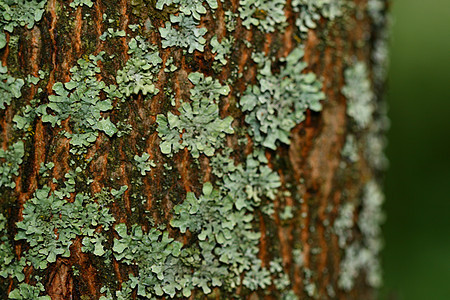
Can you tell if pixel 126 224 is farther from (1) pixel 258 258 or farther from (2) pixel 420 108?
(2) pixel 420 108

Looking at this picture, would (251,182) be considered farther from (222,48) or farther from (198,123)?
(222,48)

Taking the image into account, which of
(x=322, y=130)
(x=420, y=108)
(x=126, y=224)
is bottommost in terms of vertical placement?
(x=126, y=224)

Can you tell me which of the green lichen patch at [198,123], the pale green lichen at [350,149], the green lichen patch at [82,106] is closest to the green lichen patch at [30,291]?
the green lichen patch at [82,106]

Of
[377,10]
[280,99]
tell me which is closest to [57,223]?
[280,99]

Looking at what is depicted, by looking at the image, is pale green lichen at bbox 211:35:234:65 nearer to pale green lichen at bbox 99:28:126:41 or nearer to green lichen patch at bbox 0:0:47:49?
pale green lichen at bbox 99:28:126:41

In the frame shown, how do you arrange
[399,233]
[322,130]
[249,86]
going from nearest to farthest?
[249,86]
[322,130]
[399,233]

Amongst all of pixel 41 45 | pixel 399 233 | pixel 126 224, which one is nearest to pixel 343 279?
pixel 126 224

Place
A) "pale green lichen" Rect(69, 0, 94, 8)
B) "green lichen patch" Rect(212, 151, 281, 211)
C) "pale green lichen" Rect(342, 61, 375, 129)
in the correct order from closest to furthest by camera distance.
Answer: "pale green lichen" Rect(69, 0, 94, 8) < "green lichen patch" Rect(212, 151, 281, 211) < "pale green lichen" Rect(342, 61, 375, 129)

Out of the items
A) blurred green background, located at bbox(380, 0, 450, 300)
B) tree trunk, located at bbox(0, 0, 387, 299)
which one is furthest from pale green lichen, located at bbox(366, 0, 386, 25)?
blurred green background, located at bbox(380, 0, 450, 300)

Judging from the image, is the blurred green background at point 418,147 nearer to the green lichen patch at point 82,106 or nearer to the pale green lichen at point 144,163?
the pale green lichen at point 144,163
